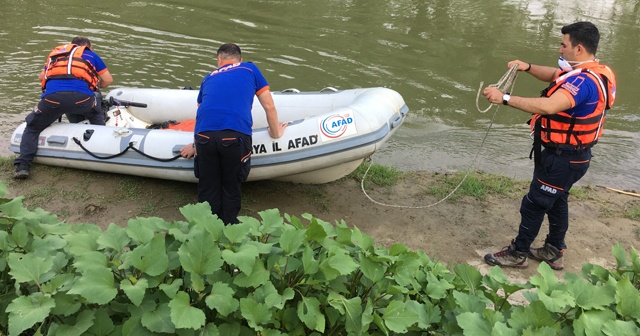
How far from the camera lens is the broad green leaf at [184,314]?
135 centimetres

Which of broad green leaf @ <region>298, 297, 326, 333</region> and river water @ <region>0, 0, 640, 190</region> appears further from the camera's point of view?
river water @ <region>0, 0, 640, 190</region>

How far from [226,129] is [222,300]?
8.26 feet

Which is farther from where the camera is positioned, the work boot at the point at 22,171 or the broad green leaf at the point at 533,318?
the work boot at the point at 22,171

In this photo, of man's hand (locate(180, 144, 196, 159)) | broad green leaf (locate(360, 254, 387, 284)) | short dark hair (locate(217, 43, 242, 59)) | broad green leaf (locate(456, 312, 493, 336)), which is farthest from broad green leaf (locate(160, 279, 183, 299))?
man's hand (locate(180, 144, 196, 159))

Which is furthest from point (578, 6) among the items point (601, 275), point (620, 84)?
point (601, 275)

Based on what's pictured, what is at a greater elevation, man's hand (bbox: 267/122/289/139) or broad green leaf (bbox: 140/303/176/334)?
broad green leaf (bbox: 140/303/176/334)

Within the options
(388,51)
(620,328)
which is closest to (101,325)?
(620,328)

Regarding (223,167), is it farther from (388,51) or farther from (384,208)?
(388,51)

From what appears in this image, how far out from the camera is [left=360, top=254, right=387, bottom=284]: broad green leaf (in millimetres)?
1673

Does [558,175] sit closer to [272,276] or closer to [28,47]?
[272,276]

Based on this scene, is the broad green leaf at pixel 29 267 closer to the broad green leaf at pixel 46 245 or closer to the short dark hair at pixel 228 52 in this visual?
the broad green leaf at pixel 46 245

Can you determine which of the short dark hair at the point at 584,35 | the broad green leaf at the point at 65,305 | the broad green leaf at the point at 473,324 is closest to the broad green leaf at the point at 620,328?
the broad green leaf at the point at 473,324

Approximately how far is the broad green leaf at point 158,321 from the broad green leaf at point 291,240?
40 cm

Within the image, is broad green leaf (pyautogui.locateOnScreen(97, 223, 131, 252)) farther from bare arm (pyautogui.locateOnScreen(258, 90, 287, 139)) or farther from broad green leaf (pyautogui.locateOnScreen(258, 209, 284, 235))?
bare arm (pyautogui.locateOnScreen(258, 90, 287, 139))
